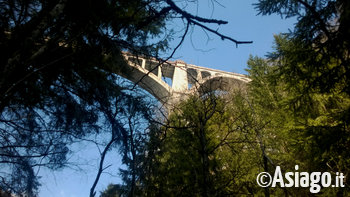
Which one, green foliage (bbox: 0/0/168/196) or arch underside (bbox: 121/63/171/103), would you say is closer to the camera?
arch underside (bbox: 121/63/171/103)

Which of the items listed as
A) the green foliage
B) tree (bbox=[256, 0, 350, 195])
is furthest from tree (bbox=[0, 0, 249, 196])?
tree (bbox=[256, 0, 350, 195])

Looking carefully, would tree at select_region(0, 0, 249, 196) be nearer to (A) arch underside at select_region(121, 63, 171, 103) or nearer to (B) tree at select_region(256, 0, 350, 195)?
(A) arch underside at select_region(121, 63, 171, 103)

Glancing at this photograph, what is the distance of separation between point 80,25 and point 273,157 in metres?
7.26

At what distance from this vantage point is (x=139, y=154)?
346 centimetres

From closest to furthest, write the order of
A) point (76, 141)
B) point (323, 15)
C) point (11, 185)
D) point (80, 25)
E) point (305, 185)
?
point (80, 25), point (323, 15), point (76, 141), point (11, 185), point (305, 185)

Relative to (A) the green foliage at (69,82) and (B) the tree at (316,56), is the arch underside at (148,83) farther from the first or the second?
(B) the tree at (316,56)

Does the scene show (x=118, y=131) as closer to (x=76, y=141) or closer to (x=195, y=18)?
(x=76, y=141)

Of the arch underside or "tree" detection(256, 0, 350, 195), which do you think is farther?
"tree" detection(256, 0, 350, 195)

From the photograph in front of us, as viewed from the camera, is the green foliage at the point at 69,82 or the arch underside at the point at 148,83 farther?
the green foliage at the point at 69,82

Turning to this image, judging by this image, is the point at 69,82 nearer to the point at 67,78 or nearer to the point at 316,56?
the point at 67,78

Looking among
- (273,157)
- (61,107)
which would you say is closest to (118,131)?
(61,107)

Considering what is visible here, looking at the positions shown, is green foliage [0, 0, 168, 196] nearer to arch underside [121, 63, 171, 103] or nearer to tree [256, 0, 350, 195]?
arch underside [121, 63, 171, 103]

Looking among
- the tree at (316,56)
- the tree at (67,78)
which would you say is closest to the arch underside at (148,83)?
the tree at (67,78)

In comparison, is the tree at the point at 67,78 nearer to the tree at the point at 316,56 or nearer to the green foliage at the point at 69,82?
the green foliage at the point at 69,82
